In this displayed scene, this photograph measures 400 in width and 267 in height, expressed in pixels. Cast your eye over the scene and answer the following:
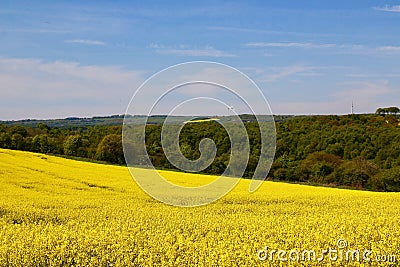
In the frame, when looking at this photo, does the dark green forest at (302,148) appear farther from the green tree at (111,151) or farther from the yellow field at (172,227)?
the yellow field at (172,227)

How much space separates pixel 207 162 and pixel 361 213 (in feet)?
80.9

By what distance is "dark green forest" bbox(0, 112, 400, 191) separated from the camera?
4525cm

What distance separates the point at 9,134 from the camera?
51938mm

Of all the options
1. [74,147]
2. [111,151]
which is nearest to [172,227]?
[111,151]

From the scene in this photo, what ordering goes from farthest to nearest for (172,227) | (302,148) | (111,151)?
(302,148), (111,151), (172,227)

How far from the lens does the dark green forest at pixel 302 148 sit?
1781 inches

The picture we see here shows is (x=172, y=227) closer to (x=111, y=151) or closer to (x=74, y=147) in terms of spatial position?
(x=111, y=151)

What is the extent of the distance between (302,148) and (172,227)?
156 feet

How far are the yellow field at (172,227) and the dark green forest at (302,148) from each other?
2004 cm

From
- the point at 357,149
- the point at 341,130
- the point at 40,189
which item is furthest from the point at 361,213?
the point at 341,130

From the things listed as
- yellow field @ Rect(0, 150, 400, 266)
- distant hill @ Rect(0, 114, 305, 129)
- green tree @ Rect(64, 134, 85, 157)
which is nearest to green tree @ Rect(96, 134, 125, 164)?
distant hill @ Rect(0, 114, 305, 129)

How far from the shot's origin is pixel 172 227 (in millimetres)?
11906

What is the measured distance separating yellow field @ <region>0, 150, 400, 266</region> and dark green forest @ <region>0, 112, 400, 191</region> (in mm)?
20041

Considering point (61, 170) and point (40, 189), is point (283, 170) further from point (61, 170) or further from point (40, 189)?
point (40, 189)
